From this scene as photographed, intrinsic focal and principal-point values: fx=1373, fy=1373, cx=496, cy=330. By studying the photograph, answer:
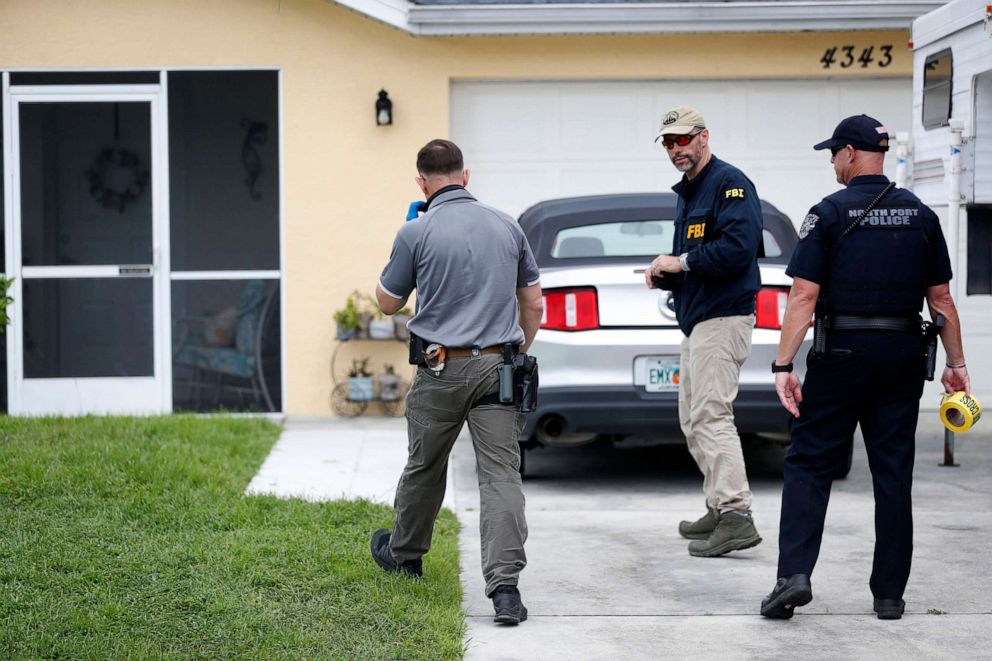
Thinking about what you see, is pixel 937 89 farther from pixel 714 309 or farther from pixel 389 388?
pixel 389 388

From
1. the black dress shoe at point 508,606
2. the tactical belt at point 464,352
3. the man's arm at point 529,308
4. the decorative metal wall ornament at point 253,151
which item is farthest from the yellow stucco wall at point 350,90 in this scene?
the black dress shoe at point 508,606

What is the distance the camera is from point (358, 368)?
1072cm

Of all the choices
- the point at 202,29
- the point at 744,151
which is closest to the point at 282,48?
the point at 202,29

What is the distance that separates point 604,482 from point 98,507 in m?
3.02

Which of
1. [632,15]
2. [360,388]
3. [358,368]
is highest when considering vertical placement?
[632,15]

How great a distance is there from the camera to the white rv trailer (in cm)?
804

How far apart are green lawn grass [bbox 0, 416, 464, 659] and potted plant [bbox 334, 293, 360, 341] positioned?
9.01ft

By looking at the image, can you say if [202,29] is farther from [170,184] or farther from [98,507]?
[98,507]

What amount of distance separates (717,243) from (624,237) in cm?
223

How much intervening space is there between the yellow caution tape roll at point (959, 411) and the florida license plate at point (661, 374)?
2.47 meters

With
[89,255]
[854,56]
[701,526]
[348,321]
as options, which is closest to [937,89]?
[854,56]

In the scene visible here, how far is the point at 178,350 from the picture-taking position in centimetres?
1063

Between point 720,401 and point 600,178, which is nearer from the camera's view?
point 720,401

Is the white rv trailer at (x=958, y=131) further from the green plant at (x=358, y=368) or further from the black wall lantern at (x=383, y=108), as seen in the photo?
the green plant at (x=358, y=368)
